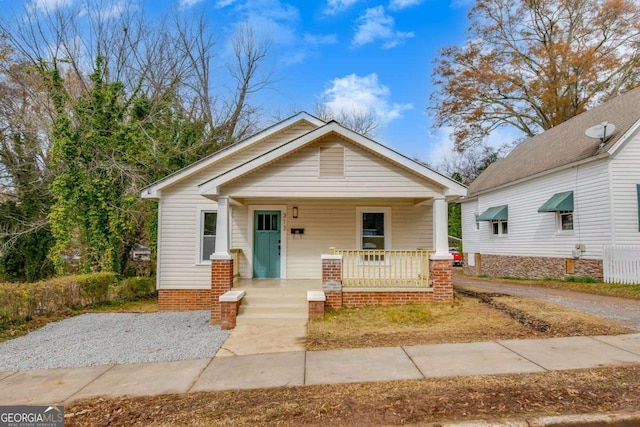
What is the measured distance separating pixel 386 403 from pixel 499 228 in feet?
57.7

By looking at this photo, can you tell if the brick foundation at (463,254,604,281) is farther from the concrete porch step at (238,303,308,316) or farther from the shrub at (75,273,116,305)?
the shrub at (75,273,116,305)

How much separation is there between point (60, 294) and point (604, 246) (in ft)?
53.8

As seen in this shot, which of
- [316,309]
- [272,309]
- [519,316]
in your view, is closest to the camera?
[519,316]

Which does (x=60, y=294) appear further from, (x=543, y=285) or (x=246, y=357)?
(x=543, y=285)

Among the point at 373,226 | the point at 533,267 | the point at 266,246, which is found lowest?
the point at 533,267

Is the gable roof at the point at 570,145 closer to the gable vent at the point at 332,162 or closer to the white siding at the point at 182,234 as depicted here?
the gable vent at the point at 332,162

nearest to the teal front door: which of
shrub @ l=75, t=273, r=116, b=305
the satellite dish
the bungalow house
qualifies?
the bungalow house

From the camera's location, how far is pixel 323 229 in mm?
10547

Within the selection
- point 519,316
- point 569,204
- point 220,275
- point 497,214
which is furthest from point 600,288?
point 220,275

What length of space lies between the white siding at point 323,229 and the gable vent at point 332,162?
2112mm

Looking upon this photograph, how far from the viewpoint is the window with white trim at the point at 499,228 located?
18748 millimetres

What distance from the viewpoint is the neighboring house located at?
11.7 m

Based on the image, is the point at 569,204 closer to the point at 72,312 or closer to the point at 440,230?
the point at 440,230

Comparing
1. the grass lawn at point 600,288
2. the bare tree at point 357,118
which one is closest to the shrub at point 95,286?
the grass lawn at point 600,288
